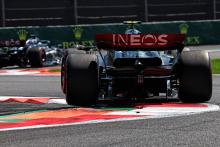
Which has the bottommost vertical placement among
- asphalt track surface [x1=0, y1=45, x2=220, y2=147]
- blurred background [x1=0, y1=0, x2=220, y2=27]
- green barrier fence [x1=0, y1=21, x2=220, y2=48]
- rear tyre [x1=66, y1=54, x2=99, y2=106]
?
asphalt track surface [x1=0, y1=45, x2=220, y2=147]

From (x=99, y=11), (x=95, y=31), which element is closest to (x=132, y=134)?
(x=95, y=31)

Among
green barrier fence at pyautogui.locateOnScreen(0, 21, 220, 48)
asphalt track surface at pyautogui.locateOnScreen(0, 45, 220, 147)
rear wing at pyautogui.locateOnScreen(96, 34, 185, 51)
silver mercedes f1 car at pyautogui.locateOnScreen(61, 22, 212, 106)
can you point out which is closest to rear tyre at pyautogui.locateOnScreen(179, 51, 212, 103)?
silver mercedes f1 car at pyautogui.locateOnScreen(61, 22, 212, 106)

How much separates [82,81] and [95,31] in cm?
2887

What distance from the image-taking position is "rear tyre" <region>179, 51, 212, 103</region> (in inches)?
454

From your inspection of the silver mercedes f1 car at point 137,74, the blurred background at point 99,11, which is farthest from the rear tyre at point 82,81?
the blurred background at point 99,11

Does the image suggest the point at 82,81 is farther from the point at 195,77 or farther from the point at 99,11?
the point at 99,11

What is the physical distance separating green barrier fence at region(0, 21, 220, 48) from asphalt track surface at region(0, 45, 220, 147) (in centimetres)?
2880

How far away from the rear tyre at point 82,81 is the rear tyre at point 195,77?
159 cm

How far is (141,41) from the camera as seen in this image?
38.6 feet

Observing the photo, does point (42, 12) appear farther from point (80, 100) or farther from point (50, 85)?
point (80, 100)

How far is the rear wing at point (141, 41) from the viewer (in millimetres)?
11758

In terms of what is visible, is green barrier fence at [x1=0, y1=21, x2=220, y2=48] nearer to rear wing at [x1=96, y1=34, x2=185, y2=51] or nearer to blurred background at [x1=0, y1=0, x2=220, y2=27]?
blurred background at [x1=0, y1=0, x2=220, y2=27]

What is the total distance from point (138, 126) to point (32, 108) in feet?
10.8

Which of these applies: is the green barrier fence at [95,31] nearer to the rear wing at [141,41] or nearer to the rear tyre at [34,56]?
the rear tyre at [34,56]
